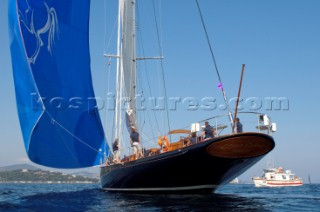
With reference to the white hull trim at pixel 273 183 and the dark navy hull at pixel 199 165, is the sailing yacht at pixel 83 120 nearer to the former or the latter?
the dark navy hull at pixel 199 165

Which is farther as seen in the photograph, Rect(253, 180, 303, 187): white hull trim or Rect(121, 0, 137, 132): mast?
Rect(253, 180, 303, 187): white hull trim

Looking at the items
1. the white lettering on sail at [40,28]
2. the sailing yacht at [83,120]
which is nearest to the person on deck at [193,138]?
the sailing yacht at [83,120]

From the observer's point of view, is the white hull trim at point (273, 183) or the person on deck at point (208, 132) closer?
the person on deck at point (208, 132)

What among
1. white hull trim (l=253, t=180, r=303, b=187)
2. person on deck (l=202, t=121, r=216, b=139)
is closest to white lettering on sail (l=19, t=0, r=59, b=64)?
person on deck (l=202, t=121, r=216, b=139)

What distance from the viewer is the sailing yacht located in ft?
49.0

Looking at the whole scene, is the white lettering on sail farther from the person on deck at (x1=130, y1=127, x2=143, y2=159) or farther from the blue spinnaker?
the person on deck at (x1=130, y1=127, x2=143, y2=159)

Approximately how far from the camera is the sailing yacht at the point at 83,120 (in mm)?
14938

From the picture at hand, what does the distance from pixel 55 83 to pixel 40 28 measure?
275 cm

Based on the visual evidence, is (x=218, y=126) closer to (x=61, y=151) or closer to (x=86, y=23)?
(x=61, y=151)

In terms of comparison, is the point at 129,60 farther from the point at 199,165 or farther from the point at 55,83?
the point at 199,165

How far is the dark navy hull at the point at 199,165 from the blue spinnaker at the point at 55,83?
12.7 ft

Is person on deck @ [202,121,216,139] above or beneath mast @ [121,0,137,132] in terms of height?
beneath

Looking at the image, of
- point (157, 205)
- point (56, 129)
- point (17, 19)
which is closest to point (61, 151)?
point (56, 129)

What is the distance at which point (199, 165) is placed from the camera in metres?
14.9
